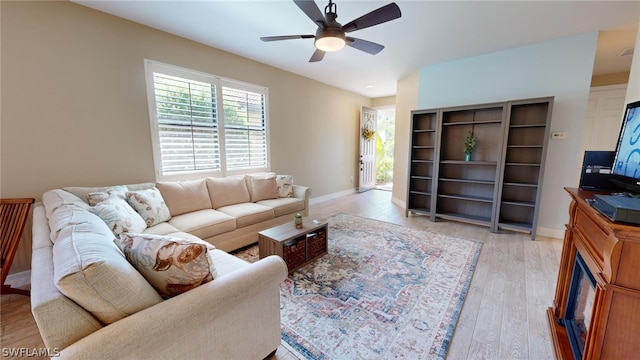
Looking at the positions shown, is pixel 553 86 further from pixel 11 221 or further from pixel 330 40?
pixel 11 221

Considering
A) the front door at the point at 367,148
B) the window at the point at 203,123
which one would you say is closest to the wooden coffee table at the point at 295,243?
the window at the point at 203,123

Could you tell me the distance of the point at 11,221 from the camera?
1.98m

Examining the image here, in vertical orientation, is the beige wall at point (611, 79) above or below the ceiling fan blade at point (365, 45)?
above

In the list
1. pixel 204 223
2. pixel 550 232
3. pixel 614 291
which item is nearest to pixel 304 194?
pixel 204 223

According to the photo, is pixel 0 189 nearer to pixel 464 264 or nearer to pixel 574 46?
pixel 464 264

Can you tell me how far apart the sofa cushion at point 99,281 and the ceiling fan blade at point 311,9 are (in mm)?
1918

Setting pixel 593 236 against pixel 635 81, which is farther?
pixel 635 81

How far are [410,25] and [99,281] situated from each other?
3.36 m

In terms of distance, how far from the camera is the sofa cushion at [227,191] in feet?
10.3

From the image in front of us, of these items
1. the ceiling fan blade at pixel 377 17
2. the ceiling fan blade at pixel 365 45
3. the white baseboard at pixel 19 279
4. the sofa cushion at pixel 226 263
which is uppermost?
the ceiling fan blade at pixel 377 17

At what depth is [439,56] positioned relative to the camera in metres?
3.68

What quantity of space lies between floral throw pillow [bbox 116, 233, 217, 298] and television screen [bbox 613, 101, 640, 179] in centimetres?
227

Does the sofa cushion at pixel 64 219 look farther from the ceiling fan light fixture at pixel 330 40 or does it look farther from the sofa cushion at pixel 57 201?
the ceiling fan light fixture at pixel 330 40

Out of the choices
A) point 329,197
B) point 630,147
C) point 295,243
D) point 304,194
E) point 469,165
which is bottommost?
point 329,197
